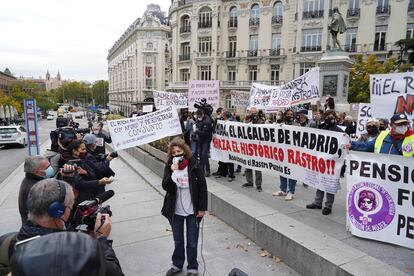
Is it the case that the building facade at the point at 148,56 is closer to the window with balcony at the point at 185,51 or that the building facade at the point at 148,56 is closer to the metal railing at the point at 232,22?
the window with balcony at the point at 185,51

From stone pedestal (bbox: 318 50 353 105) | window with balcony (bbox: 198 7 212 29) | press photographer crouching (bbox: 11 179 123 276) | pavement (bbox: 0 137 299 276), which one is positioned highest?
window with balcony (bbox: 198 7 212 29)

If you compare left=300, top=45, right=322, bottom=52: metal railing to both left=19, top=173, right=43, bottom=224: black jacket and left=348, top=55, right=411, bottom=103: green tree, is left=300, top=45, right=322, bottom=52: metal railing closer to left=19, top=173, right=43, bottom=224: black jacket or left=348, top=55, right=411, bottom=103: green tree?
left=348, top=55, right=411, bottom=103: green tree

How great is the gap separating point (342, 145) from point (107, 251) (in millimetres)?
4084

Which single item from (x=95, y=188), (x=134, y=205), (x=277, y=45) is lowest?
(x=134, y=205)

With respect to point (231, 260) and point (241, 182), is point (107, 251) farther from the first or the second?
point (241, 182)

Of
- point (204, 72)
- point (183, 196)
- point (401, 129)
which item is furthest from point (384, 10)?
point (183, 196)

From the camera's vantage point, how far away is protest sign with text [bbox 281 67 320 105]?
848 centimetres

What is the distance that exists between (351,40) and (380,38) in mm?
3092

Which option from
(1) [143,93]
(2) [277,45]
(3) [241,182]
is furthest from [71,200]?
(1) [143,93]

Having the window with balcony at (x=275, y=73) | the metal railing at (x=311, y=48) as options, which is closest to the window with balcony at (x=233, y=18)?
the window with balcony at (x=275, y=73)

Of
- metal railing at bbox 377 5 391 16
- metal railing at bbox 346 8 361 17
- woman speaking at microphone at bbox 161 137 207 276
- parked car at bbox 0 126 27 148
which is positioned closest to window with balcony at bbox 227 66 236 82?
metal railing at bbox 346 8 361 17

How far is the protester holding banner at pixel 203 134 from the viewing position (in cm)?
735

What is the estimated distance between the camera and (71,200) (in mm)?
1959

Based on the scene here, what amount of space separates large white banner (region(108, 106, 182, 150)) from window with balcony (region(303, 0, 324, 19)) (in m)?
36.6
